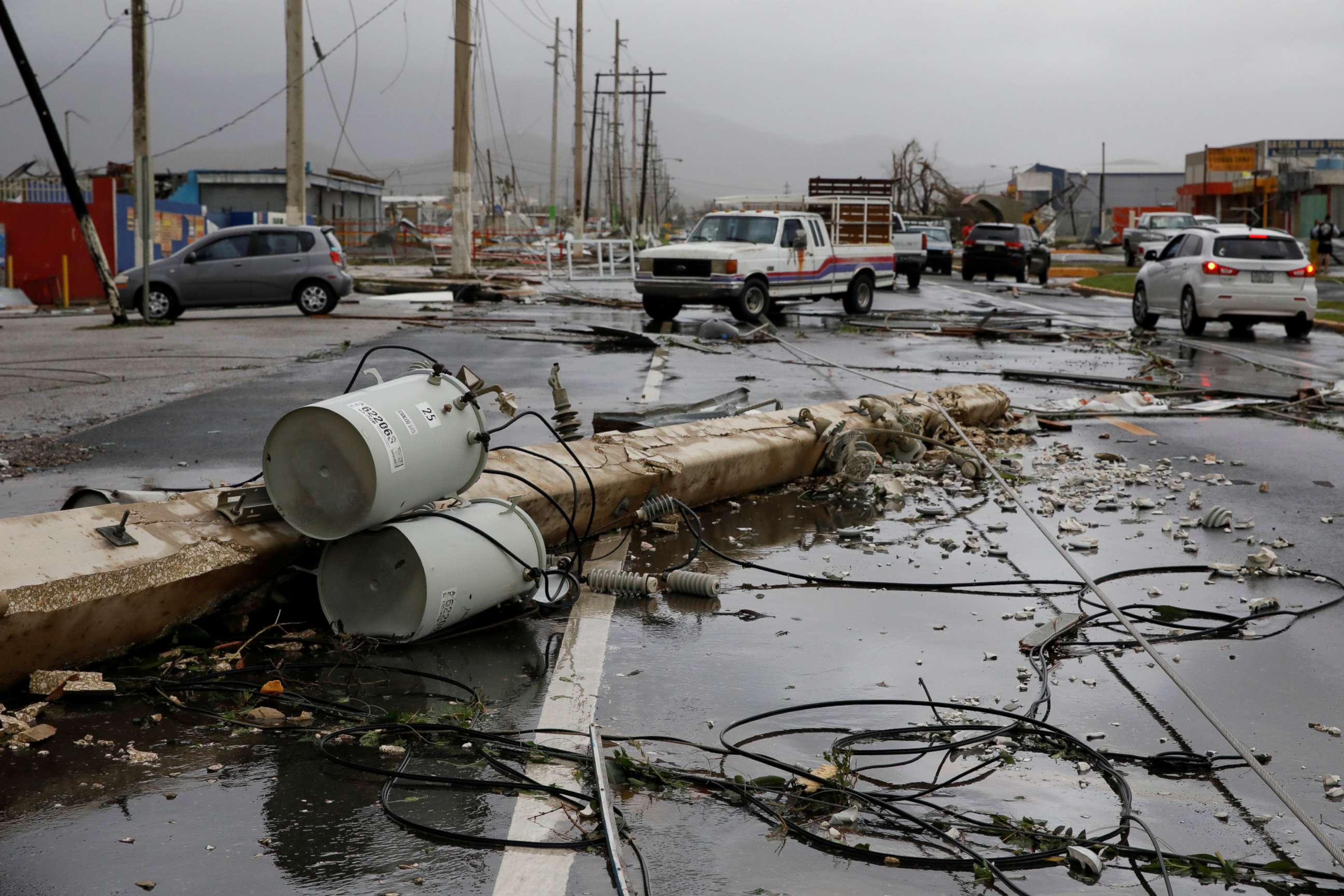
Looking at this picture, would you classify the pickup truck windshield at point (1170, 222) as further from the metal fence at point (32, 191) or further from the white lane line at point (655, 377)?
the metal fence at point (32, 191)

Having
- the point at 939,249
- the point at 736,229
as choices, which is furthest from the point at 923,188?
the point at 736,229

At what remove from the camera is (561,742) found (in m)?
4.25

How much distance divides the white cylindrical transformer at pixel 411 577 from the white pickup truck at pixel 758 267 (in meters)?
18.2

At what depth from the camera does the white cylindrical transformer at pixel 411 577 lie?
5.12 metres

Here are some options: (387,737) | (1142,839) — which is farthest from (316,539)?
(1142,839)

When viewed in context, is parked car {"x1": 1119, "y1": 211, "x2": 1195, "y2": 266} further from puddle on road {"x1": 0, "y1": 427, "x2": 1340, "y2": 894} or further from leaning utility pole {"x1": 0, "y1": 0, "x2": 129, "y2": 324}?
puddle on road {"x1": 0, "y1": 427, "x2": 1340, "y2": 894}

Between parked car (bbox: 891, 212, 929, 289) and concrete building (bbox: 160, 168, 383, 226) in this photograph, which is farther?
concrete building (bbox: 160, 168, 383, 226)

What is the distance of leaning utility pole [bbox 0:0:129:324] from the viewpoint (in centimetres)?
2234

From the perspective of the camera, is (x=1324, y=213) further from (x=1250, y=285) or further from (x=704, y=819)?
(x=704, y=819)

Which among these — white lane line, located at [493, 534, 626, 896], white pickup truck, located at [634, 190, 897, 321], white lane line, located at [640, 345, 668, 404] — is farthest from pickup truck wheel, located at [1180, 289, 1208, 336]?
white lane line, located at [493, 534, 626, 896]

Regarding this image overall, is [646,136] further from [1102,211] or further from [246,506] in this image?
[246,506]

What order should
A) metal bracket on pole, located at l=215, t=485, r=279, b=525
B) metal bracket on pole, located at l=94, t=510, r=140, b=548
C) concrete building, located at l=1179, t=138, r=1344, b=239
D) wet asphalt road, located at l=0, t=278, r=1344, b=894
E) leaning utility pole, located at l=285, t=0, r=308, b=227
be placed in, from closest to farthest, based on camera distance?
wet asphalt road, located at l=0, t=278, r=1344, b=894 < metal bracket on pole, located at l=94, t=510, r=140, b=548 < metal bracket on pole, located at l=215, t=485, r=279, b=525 < leaning utility pole, located at l=285, t=0, r=308, b=227 < concrete building, located at l=1179, t=138, r=1344, b=239

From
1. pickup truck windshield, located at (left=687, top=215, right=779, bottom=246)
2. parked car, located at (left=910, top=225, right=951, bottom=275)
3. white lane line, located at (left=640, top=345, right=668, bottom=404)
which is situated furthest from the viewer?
parked car, located at (left=910, top=225, right=951, bottom=275)

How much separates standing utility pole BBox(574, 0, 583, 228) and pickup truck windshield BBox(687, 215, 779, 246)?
36150 millimetres
